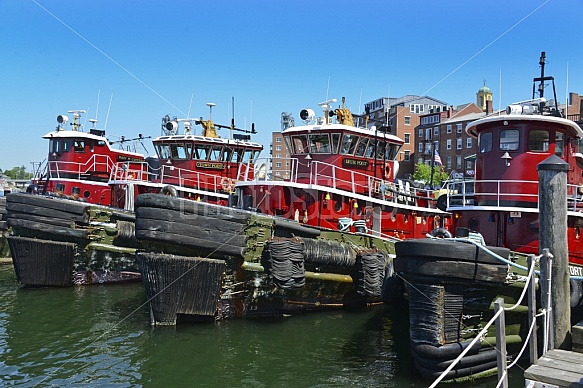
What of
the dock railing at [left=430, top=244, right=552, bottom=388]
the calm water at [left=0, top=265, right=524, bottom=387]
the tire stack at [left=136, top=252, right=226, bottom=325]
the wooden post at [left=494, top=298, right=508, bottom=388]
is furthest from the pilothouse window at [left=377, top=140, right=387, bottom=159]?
the wooden post at [left=494, top=298, right=508, bottom=388]

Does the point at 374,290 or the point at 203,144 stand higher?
the point at 203,144

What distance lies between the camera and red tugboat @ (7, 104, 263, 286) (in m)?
13.9

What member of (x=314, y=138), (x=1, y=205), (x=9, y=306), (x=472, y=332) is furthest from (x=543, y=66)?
(x=1, y=205)

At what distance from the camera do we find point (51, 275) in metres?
14.5

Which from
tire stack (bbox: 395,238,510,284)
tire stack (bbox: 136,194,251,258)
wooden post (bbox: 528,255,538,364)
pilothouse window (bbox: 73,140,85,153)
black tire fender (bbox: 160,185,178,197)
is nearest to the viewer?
wooden post (bbox: 528,255,538,364)

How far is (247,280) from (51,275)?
7.01m

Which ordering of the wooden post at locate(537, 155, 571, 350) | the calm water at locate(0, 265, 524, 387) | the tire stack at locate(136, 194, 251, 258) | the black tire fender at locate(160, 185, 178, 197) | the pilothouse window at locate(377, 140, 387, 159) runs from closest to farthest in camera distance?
the wooden post at locate(537, 155, 571, 350)
the calm water at locate(0, 265, 524, 387)
the tire stack at locate(136, 194, 251, 258)
the black tire fender at locate(160, 185, 178, 197)
the pilothouse window at locate(377, 140, 387, 159)

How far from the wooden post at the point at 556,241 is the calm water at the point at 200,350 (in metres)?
1.74

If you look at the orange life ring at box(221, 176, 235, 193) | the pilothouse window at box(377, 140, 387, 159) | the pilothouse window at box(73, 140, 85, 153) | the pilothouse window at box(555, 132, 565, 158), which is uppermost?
the pilothouse window at box(73, 140, 85, 153)

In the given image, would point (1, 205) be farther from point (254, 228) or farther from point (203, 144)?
point (254, 228)

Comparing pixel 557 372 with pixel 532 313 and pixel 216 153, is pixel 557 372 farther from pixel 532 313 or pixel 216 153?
pixel 216 153

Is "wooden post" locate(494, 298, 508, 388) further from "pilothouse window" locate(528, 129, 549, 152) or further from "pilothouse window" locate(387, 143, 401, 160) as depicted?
"pilothouse window" locate(387, 143, 401, 160)

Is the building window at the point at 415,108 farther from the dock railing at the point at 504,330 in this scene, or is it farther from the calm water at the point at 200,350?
the dock railing at the point at 504,330

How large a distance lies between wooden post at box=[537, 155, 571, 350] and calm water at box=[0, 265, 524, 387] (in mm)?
1745
